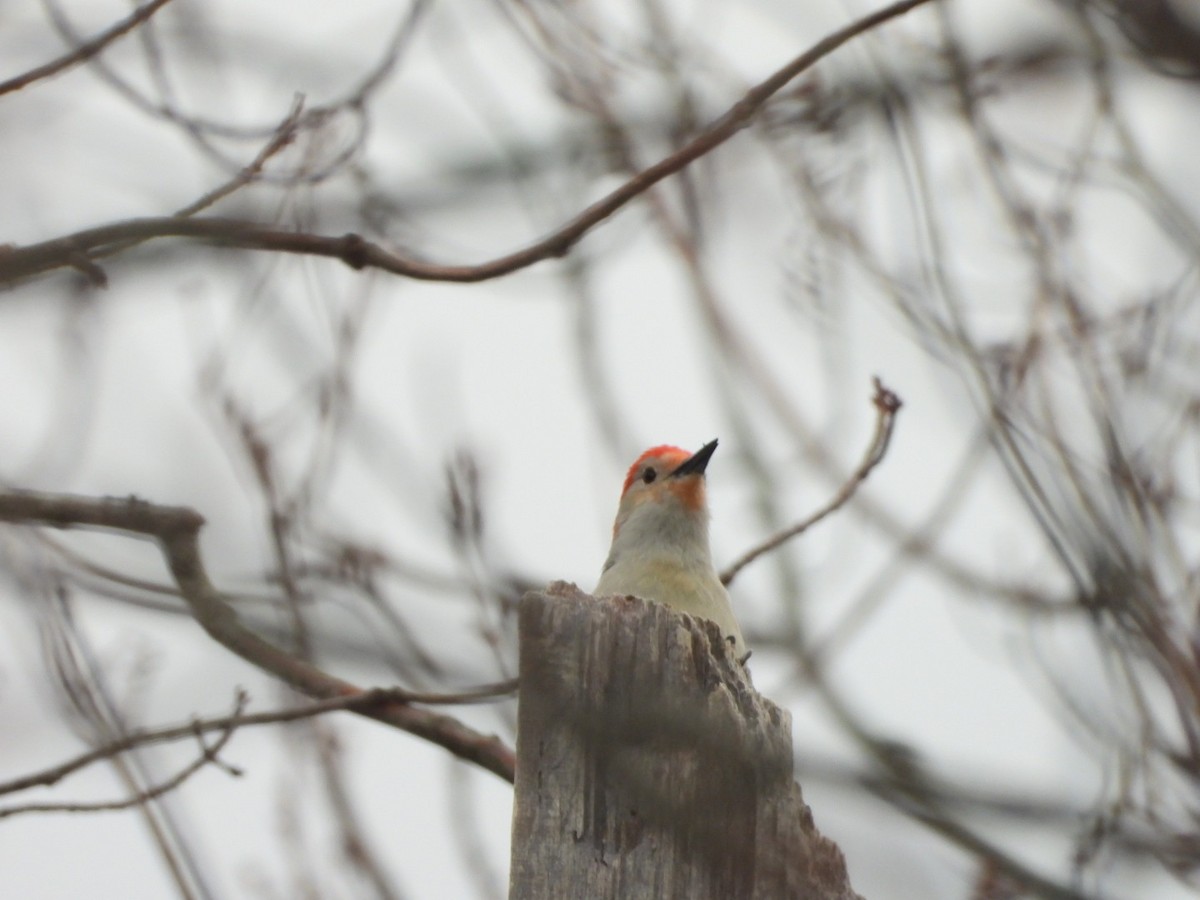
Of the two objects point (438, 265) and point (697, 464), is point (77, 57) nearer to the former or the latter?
point (438, 265)

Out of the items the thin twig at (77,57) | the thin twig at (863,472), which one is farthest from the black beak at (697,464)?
the thin twig at (77,57)

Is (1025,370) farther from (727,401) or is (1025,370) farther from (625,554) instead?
(625,554)

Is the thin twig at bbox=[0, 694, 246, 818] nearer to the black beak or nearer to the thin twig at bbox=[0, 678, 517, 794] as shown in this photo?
the thin twig at bbox=[0, 678, 517, 794]

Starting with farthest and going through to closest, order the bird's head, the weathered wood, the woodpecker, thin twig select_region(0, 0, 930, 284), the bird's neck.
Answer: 1. the bird's head
2. the bird's neck
3. the woodpecker
4. the weathered wood
5. thin twig select_region(0, 0, 930, 284)

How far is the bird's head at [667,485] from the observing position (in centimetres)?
641

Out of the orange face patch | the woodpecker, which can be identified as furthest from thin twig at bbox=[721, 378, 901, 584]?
the orange face patch

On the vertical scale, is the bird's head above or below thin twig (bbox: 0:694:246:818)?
above

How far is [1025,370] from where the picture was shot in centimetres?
Result: 455

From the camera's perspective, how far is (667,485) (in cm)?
657

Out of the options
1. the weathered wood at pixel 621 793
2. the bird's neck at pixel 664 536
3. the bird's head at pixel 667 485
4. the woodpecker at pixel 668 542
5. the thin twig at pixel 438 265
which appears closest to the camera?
the thin twig at pixel 438 265

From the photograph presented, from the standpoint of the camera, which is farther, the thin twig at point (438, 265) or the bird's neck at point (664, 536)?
the bird's neck at point (664, 536)

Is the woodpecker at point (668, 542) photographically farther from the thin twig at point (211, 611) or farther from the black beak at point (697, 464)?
the thin twig at point (211, 611)

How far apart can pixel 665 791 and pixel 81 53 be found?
1.87 m

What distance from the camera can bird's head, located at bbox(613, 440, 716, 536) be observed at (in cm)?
641
